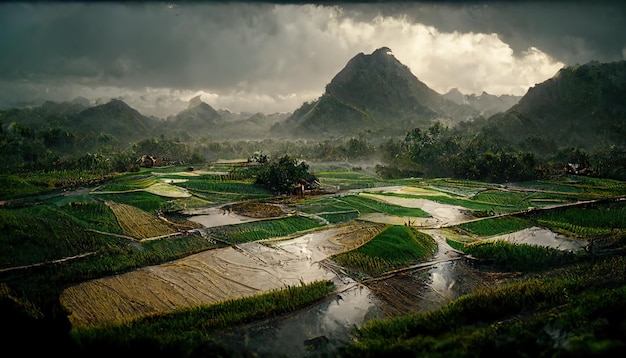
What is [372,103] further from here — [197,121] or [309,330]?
[309,330]

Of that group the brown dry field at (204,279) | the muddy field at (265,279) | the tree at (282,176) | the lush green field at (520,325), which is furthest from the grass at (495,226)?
the tree at (282,176)

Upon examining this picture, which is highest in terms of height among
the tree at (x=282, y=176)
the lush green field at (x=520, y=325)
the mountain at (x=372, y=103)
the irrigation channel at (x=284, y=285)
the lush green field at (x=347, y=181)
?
the mountain at (x=372, y=103)

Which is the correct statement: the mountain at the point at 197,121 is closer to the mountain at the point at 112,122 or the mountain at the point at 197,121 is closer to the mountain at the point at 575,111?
the mountain at the point at 112,122

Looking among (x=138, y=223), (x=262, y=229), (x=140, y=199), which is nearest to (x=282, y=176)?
(x=140, y=199)

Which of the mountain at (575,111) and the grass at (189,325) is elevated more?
the mountain at (575,111)

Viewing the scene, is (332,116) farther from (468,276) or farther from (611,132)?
(468,276)

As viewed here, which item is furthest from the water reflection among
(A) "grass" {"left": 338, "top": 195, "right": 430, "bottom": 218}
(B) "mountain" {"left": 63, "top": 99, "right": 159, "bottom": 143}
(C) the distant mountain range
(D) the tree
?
(B) "mountain" {"left": 63, "top": 99, "right": 159, "bottom": 143}

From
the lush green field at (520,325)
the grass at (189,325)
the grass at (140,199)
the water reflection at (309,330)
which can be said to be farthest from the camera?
the grass at (140,199)
